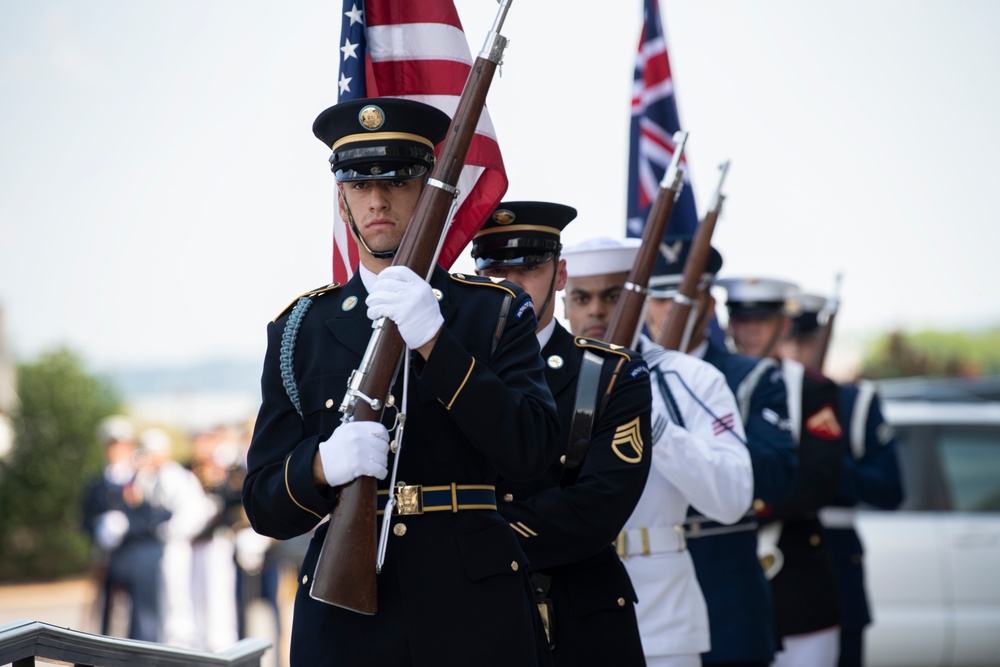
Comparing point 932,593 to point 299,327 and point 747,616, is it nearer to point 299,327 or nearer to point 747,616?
point 747,616

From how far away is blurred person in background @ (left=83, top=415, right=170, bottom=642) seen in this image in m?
10.9

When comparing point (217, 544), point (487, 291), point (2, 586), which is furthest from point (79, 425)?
point (487, 291)

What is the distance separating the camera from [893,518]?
7941 millimetres

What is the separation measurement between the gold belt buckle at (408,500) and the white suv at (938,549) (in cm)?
552

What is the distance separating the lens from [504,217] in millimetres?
3873

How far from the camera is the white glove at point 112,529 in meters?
10.9

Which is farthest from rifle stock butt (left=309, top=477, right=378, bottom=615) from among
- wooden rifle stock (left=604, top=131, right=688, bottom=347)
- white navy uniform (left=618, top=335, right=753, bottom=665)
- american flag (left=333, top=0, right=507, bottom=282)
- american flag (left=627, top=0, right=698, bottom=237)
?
american flag (left=627, top=0, right=698, bottom=237)

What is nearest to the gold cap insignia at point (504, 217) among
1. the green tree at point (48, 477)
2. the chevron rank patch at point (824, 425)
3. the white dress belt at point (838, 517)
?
the chevron rank patch at point (824, 425)

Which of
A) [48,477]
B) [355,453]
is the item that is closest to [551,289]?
[355,453]

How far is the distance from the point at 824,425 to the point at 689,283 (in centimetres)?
120

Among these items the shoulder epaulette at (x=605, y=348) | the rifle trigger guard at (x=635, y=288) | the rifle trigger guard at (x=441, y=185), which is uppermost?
the rifle trigger guard at (x=441, y=185)

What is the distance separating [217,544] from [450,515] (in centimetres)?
913

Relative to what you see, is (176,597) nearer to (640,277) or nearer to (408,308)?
(640,277)

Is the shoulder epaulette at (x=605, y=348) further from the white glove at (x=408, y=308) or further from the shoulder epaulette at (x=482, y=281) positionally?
the white glove at (x=408, y=308)
